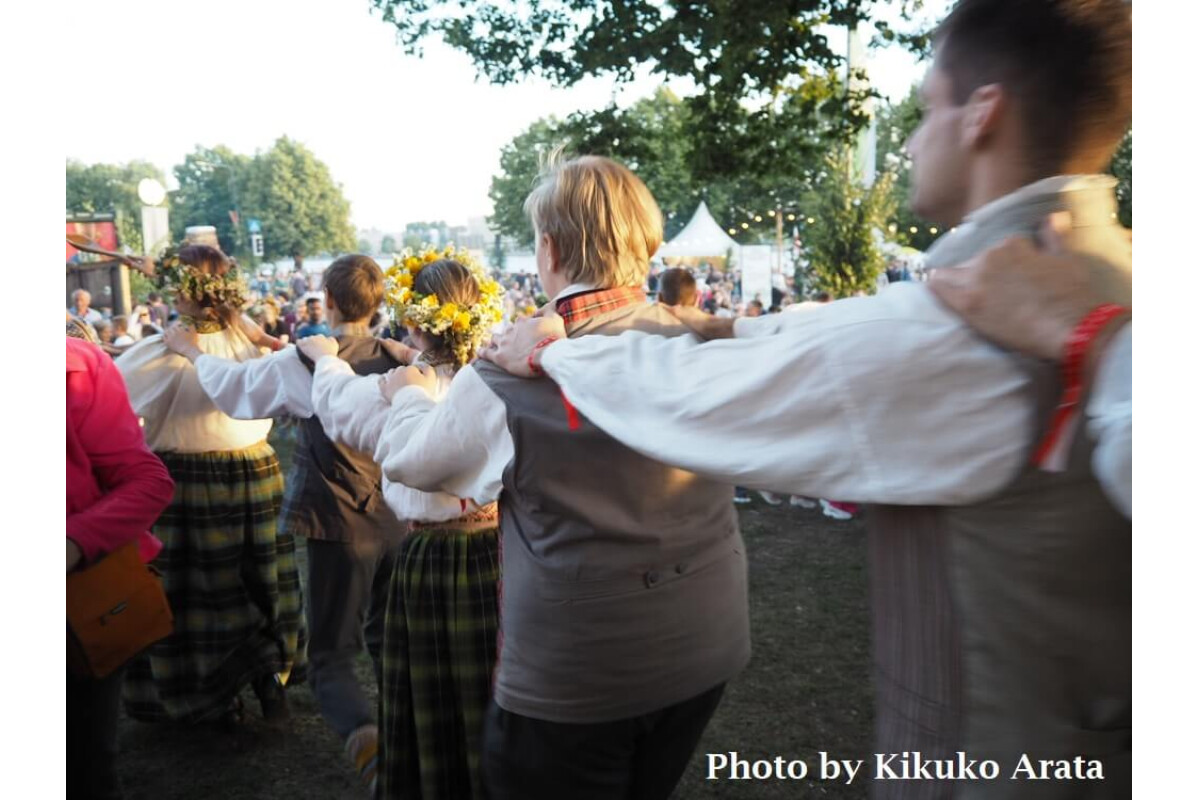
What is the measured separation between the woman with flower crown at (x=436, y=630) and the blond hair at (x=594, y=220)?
33.9 inches

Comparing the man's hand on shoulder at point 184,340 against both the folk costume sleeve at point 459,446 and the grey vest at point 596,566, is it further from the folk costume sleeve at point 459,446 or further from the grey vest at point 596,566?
the grey vest at point 596,566

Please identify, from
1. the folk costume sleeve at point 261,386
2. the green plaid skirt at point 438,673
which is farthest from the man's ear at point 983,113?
the folk costume sleeve at point 261,386

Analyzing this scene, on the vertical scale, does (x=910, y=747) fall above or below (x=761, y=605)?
above

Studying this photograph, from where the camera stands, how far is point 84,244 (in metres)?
3.21

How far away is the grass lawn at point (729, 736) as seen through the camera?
3420 mm

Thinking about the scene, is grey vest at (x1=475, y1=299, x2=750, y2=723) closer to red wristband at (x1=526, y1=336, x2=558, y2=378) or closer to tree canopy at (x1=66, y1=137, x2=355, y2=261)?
red wristband at (x1=526, y1=336, x2=558, y2=378)

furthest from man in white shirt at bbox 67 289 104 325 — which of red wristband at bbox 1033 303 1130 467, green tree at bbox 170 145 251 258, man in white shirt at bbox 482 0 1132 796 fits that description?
green tree at bbox 170 145 251 258

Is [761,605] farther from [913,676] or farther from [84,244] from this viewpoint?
[913,676]

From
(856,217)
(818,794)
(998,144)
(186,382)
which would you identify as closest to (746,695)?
(818,794)

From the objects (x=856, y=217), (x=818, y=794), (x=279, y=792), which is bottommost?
(x=279, y=792)

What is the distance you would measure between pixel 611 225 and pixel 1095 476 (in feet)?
3.65

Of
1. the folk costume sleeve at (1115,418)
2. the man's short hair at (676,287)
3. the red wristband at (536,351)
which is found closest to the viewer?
the folk costume sleeve at (1115,418)

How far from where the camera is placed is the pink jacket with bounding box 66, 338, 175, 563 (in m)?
1.96

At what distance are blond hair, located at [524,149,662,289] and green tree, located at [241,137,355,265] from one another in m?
41.0
